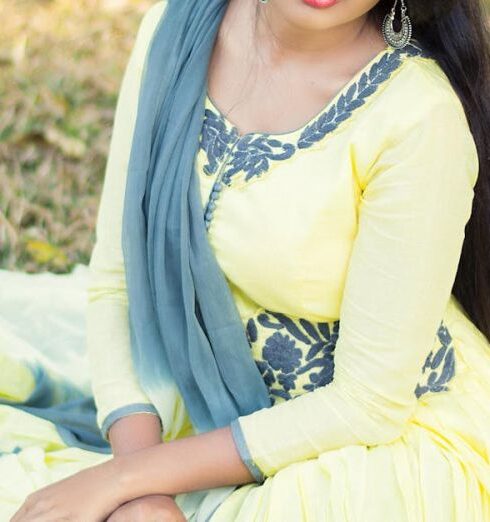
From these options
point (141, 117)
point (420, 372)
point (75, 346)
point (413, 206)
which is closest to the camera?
point (413, 206)

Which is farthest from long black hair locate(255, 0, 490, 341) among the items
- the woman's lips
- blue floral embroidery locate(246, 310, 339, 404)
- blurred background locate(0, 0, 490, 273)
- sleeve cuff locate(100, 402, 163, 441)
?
blurred background locate(0, 0, 490, 273)

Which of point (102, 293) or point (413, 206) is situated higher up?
point (413, 206)

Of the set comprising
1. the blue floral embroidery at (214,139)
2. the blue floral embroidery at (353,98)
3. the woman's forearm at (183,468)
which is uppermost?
the blue floral embroidery at (353,98)

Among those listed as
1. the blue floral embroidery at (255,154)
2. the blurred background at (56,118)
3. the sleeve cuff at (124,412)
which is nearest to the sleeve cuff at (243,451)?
the sleeve cuff at (124,412)

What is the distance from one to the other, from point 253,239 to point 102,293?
1.37 ft

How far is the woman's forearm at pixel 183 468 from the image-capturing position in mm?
1604

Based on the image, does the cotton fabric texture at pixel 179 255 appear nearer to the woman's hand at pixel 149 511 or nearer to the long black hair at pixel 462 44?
the woman's hand at pixel 149 511

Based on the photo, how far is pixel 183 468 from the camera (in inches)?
63.6

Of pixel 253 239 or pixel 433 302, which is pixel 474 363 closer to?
pixel 433 302

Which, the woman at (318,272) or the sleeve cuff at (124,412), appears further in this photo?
the sleeve cuff at (124,412)

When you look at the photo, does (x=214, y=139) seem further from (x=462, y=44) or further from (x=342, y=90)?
(x=462, y=44)

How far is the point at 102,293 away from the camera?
1.93 metres

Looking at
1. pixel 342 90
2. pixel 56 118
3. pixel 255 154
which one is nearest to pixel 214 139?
pixel 255 154

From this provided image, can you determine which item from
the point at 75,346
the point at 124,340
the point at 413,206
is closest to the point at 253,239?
the point at 413,206
